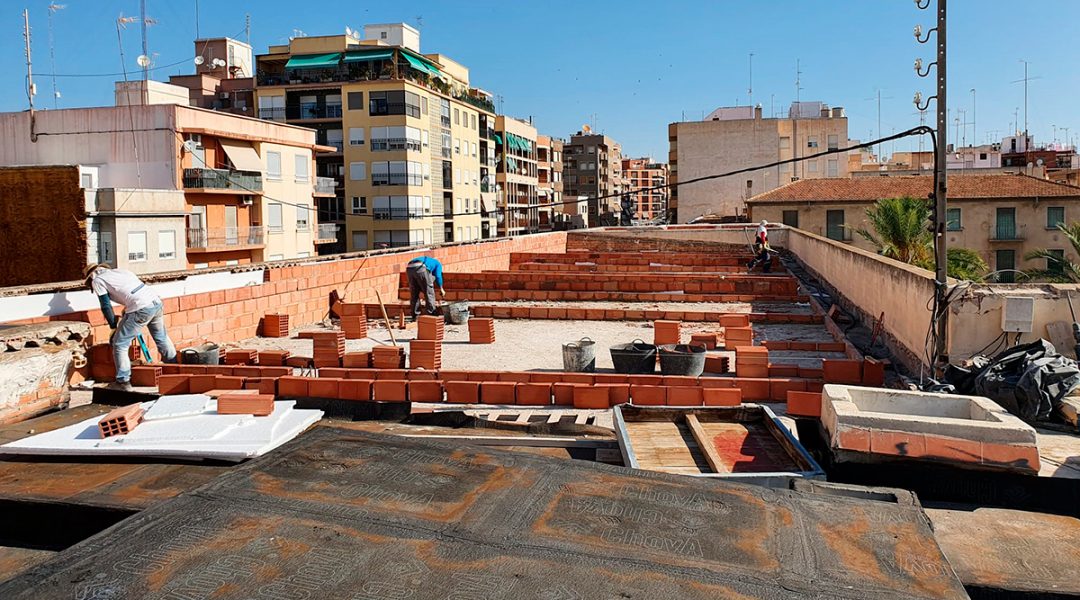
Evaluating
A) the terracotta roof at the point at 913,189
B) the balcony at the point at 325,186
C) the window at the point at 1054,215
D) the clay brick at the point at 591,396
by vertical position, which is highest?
the balcony at the point at 325,186

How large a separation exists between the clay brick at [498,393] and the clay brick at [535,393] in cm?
7

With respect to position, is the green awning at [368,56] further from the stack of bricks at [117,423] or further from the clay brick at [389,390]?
the stack of bricks at [117,423]

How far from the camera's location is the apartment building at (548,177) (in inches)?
2783

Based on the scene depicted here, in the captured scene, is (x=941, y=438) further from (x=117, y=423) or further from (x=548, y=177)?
(x=548, y=177)

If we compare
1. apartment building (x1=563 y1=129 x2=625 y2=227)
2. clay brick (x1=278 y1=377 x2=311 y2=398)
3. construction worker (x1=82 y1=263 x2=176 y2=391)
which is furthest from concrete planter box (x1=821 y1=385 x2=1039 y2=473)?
apartment building (x1=563 y1=129 x2=625 y2=227)

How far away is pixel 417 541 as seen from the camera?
110 inches

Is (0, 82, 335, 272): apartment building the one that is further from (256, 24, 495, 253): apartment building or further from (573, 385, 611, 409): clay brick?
(573, 385, 611, 409): clay brick

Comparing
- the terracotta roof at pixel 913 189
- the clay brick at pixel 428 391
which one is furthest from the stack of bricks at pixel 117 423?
the terracotta roof at pixel 913 189

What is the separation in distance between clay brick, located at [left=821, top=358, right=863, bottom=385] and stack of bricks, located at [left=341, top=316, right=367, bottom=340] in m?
6.70

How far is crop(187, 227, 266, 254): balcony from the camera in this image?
30.1 metres

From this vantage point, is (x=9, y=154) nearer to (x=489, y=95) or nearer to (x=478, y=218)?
(x=478, y=218)

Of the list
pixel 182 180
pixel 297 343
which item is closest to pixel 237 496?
pixel 297 343

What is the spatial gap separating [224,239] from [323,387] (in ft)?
83.5

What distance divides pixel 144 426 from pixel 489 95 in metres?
53.7
